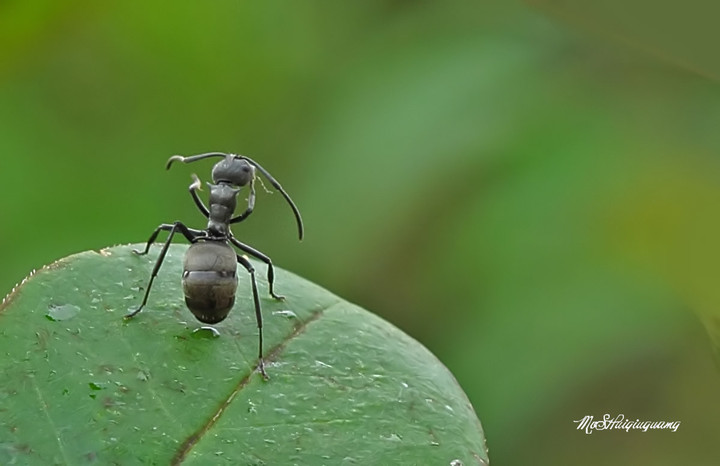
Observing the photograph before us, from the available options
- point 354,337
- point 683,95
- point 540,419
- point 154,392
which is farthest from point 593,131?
point 154,392

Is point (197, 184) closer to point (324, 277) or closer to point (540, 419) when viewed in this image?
point (324, 277)

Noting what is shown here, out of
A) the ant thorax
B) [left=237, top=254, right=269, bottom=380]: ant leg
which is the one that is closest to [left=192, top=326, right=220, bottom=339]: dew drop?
[left=237, top=254, right=269, bottom=380]: ant leg

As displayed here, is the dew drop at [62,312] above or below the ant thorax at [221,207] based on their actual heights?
below

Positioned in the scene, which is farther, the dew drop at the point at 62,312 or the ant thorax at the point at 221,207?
the ant thorax at the point at 221,207

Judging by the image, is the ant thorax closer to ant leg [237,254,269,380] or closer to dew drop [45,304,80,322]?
A: ant leg [237,254,269,380]

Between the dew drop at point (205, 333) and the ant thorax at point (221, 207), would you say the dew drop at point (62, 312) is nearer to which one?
the dew drop at point (205, 333)

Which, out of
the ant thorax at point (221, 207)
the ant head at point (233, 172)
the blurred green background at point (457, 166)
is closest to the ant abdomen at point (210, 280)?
the ant thorax at point (221, 207)

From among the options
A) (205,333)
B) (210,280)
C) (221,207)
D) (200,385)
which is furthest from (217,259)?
(200,385)
